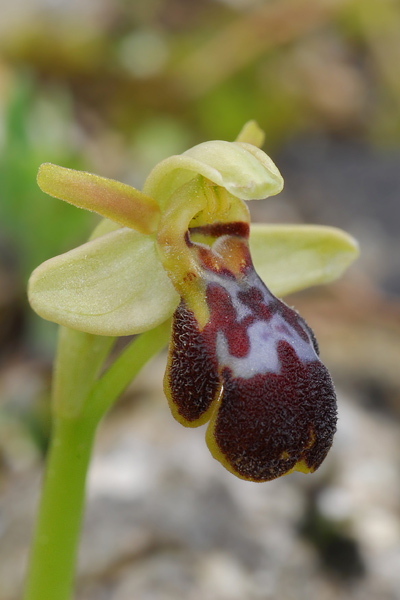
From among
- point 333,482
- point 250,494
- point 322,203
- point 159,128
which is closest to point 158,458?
point 250,494

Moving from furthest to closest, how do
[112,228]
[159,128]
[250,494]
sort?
[159,128] < [250,494] < [112,228]

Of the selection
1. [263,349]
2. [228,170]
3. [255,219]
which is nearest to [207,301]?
[263,349]

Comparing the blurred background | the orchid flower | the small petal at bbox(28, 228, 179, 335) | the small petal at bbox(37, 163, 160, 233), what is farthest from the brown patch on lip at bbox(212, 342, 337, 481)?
the blurred background

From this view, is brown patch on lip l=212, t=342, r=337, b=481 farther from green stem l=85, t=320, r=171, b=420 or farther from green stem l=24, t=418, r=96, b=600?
green stem l=24, t=418, r=96, b=600

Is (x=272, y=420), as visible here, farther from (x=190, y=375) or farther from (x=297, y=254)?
(x=297, y=254)

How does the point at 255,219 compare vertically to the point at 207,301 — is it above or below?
below

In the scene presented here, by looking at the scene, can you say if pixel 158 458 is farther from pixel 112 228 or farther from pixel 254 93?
pixel 254 93

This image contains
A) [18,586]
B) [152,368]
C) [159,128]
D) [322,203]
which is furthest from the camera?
[322,203]
